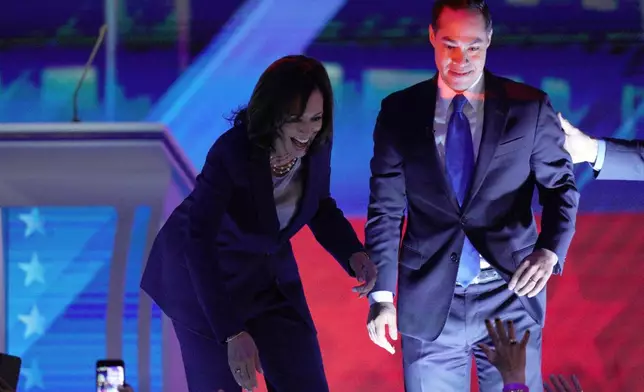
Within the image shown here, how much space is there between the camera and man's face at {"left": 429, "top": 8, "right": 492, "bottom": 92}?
2896 mm

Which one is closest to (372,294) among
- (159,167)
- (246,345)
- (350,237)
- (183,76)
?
(350,237)

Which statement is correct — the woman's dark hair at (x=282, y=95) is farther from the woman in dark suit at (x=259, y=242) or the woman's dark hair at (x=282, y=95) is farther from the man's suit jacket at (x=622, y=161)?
the man's suit jacket at (x=622, y=161)

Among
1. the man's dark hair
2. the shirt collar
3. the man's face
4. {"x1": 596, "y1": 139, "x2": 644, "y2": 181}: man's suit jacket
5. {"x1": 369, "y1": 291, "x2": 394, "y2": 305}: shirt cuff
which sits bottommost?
{"x1": 369, "y1": 291, "x2": 394, "y2": 305}: shirt cuff

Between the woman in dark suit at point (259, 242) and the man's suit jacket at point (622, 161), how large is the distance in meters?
0.95

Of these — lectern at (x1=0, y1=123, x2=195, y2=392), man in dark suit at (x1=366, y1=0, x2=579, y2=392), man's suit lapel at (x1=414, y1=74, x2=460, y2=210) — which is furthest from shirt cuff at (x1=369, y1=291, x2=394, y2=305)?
lectern at (x1=0, y1=123, x2=195, y2=392)

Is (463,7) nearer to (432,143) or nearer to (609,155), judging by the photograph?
(432,143)

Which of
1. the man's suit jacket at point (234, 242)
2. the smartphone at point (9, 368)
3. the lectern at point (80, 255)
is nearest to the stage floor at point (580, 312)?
the lectern at point (80, 255)

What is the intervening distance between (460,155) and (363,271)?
50 cm

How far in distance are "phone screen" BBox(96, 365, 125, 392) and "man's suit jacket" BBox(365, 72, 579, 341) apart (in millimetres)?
865

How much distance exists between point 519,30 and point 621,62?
46 centimetres

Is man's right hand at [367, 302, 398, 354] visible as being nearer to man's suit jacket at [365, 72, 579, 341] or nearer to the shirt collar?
man's suit jacket at [365, 72, 579, 341]

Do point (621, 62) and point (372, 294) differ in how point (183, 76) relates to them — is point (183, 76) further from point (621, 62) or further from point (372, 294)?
point (621, 62)

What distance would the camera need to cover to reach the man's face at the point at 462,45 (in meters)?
2.90

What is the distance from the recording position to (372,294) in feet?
9.77
